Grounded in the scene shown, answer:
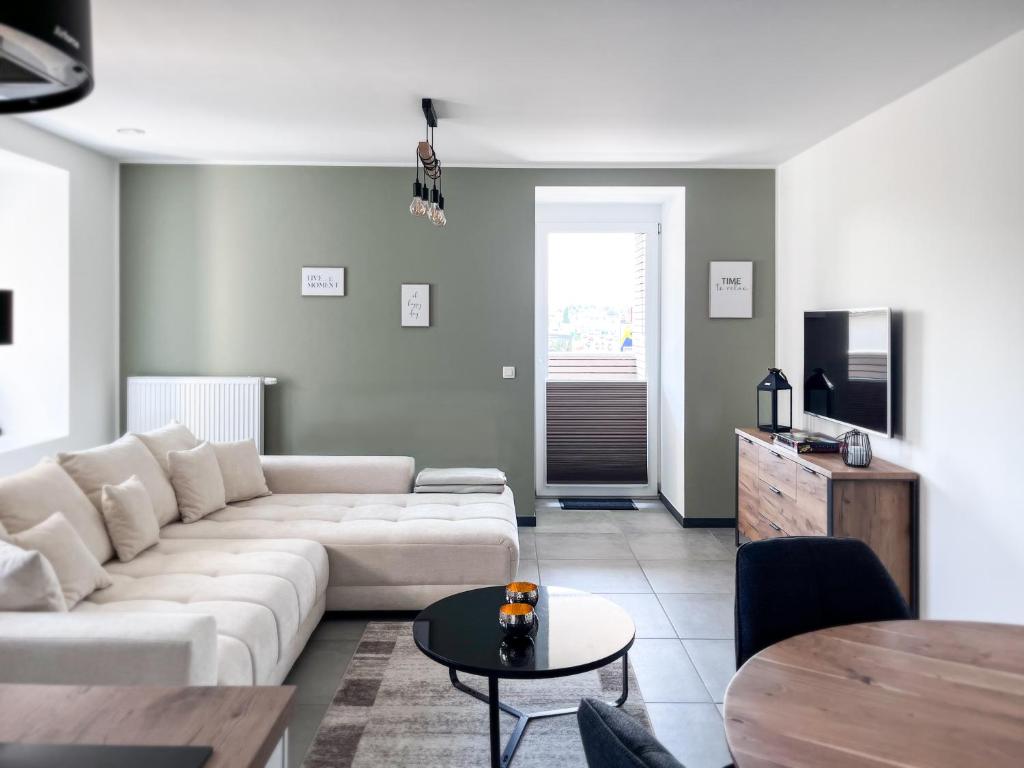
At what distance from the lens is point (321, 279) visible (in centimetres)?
536

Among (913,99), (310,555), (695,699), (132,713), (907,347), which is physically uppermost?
(913,99)

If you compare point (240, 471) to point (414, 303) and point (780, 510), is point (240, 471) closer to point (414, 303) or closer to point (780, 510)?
point (414, 303)

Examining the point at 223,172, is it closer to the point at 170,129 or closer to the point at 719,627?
the point at 170,129

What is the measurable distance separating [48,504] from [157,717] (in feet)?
6.63

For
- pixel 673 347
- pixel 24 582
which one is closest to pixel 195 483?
pixel 24 582

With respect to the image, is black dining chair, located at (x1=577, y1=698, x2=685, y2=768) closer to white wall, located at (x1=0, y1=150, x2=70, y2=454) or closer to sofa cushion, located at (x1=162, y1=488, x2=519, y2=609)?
sofa cushion, located at (x1=162, y1=488, x2=519, y2=609)

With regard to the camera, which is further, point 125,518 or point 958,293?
point 958,293

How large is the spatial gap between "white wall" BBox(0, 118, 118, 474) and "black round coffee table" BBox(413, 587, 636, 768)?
10.5 ft

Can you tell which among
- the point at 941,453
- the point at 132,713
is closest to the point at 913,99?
the point at 941,453

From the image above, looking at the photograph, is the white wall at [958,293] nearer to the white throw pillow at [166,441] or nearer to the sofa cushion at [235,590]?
the sofa cushion at [235,590]

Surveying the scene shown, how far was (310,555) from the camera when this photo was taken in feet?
10.8

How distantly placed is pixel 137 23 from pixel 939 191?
348 cm

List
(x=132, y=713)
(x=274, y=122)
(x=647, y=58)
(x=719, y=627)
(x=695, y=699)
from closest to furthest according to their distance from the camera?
(x=132, y=713)
(x=695, y=699)
(x=647, y=58)
(x=719, y=627)
(x=274, y=122)

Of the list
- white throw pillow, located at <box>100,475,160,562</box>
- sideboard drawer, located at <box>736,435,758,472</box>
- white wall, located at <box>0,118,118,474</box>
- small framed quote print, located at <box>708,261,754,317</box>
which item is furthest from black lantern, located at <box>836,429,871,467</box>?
white wall, located at <box>0,118,118,474</box>
